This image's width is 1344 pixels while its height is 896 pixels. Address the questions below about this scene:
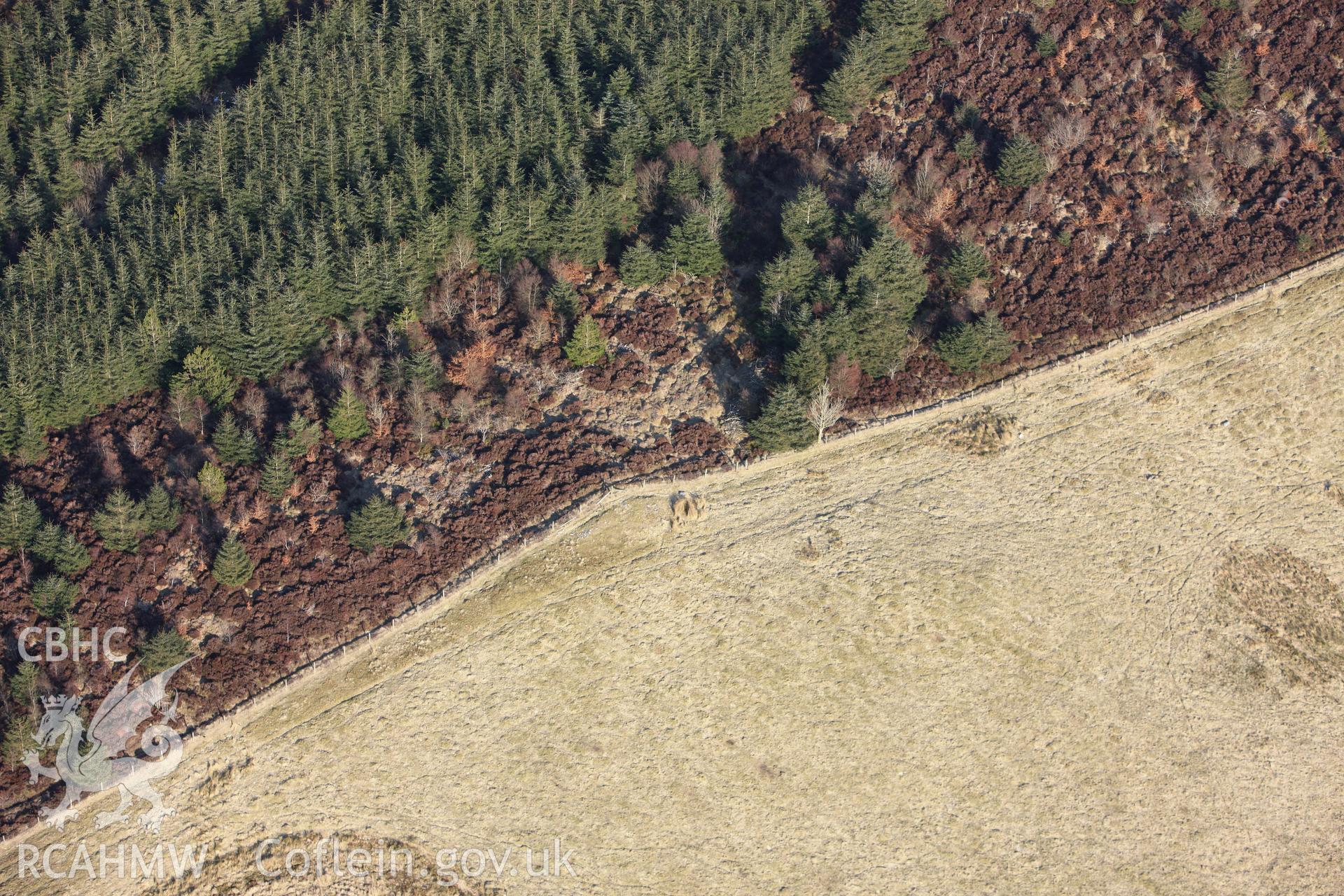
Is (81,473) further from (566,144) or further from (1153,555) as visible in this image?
(1153,555)

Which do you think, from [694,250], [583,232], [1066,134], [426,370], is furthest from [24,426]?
[1066,134]

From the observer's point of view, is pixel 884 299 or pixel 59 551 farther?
pixel 884 299

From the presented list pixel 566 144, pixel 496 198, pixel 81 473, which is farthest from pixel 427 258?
pixel 81 473

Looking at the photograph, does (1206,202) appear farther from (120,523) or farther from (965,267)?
(120,523)

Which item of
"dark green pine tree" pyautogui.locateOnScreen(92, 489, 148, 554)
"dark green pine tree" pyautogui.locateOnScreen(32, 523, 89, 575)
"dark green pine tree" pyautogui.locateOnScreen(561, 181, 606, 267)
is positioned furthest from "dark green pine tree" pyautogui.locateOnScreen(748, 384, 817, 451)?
"dark green pine tree" pyautogui.locateOnScreen(32, 523, 89, 575)

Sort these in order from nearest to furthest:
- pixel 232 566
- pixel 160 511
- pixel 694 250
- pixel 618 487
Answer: pixel 232 566 < pixel 160 511 < pixel 618 487 < pixel 694 250

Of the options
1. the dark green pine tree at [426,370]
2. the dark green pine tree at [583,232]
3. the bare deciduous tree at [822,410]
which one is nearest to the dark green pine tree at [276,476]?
the dark green pine tree at [426,370]

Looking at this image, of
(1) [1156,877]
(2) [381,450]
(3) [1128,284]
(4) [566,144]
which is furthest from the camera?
(4) [566,144]

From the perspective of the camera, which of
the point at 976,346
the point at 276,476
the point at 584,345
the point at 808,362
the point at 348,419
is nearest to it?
the point at 276,476
